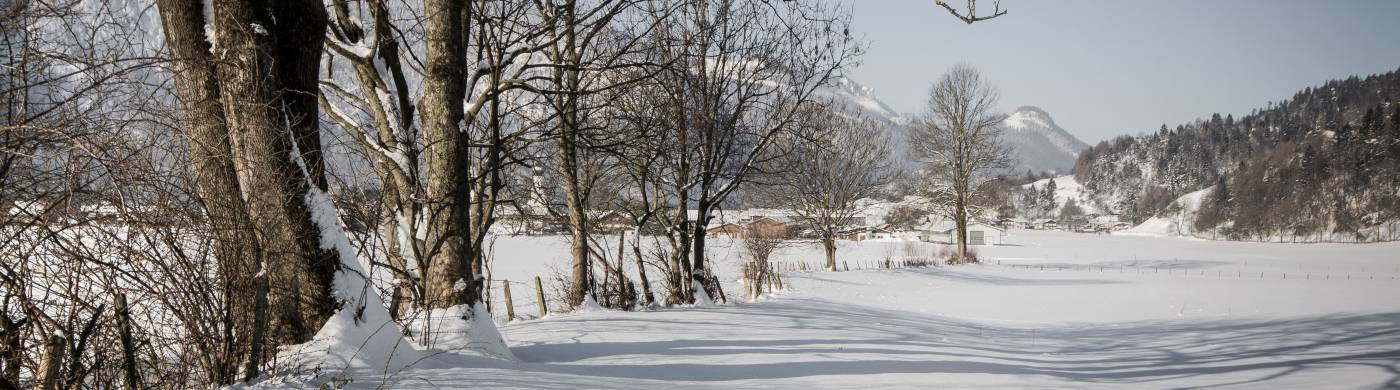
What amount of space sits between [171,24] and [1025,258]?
4505 centimetres

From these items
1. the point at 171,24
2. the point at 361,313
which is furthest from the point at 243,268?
the point at 171,24

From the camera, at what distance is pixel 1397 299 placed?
14.0m

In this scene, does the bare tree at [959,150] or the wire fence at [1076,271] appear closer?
the wire fence at [1076,271]

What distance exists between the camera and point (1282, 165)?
7862 cm

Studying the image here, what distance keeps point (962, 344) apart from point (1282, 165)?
3897 inches

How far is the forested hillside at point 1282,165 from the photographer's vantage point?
64438 millimetres

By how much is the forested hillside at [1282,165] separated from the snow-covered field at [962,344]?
68.3 m

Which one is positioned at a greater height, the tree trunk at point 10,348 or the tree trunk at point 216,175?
the tree trunk at point 216,175

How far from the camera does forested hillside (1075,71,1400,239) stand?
211 feet

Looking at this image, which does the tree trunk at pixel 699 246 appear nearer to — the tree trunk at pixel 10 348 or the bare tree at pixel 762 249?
the bare tree at pixel 762 249

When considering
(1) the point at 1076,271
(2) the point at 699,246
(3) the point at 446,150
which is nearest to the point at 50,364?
(3) the point at 446,150

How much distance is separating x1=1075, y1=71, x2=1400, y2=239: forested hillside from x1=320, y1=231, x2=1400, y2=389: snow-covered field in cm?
6830

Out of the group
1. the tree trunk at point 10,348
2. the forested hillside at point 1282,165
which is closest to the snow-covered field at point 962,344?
the tree trunk at point 10,348

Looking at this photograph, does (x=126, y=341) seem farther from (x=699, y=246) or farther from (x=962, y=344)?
(x=699, y=246)
